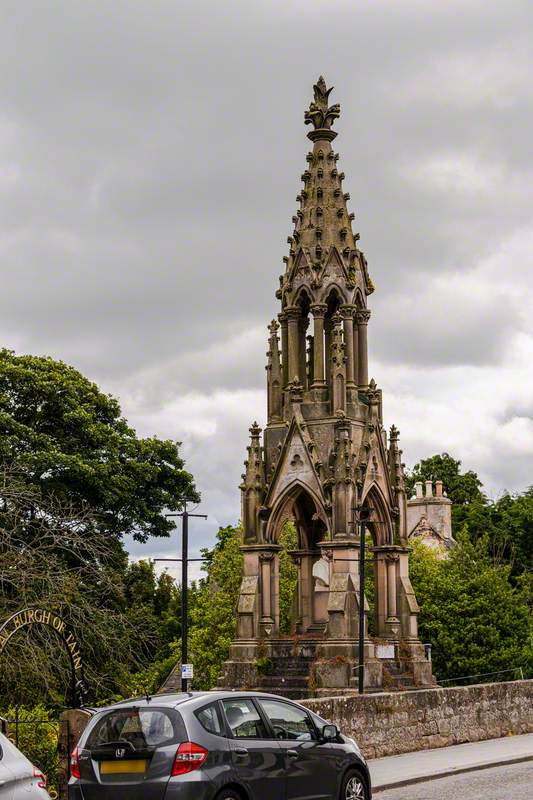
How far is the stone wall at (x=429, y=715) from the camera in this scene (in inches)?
783

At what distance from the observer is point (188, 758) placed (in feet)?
37.3

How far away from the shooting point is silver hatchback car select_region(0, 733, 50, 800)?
32.5 ft

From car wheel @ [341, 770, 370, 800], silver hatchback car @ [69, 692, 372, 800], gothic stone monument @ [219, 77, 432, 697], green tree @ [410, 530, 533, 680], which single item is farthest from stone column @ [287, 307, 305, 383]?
green tree @ [410, 530, 533, 680]

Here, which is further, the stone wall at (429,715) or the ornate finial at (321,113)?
the ornate finial at (321,113)

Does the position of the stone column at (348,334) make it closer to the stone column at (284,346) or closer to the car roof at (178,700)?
the stone column at (284,346)

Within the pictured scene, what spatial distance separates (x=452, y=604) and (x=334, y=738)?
101 feet

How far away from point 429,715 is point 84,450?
20.2 metres

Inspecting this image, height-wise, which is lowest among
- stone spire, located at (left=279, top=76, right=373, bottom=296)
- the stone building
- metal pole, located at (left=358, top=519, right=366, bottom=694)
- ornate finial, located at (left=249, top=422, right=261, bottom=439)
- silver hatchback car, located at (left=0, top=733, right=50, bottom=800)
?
silver hatchback car, located at (left=0, top=733, right=50, bottom=800)

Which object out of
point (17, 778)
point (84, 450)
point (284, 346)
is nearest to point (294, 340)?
point (284, 346)

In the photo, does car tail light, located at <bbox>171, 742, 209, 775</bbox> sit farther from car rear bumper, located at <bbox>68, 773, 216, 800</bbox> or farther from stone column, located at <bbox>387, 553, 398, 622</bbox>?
stone column, located at <bbox>387, 553, 398, 622</bbox>

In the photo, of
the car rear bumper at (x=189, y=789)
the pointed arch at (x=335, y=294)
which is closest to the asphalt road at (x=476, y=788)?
the car rear bumper at (x=189, y=789)

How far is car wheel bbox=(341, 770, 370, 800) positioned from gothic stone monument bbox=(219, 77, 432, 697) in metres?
11.1

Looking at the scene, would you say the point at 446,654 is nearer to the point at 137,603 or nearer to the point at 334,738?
the point at 137,603

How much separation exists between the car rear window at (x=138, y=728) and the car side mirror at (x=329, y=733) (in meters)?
2.11
